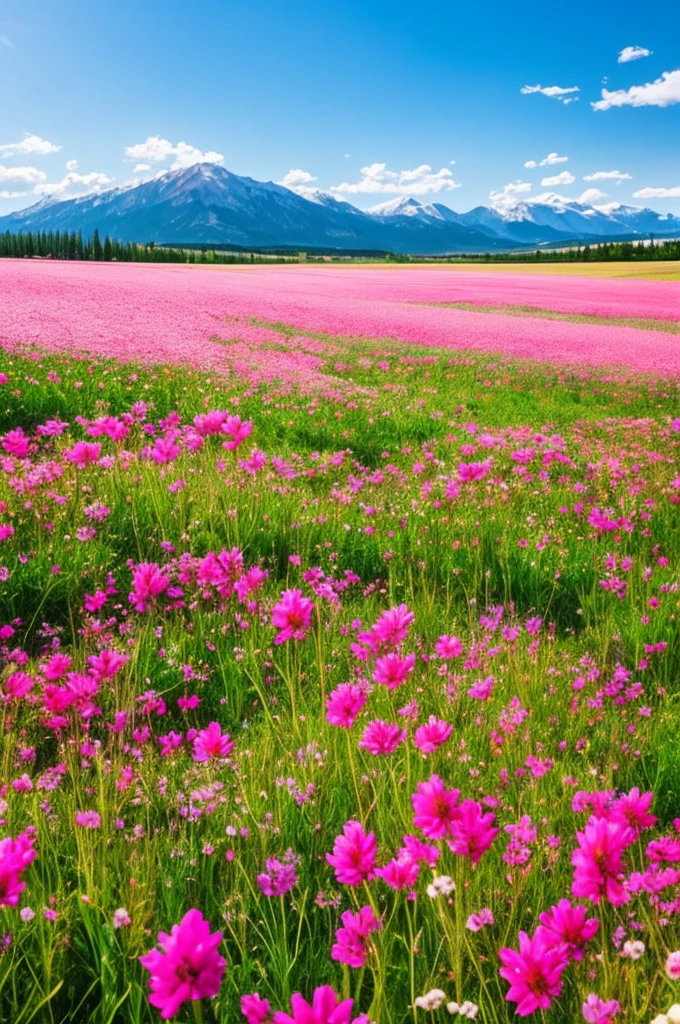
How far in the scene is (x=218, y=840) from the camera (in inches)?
84.7

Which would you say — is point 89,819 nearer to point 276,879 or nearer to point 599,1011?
point 276,879


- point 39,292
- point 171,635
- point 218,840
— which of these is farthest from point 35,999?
point 39,292

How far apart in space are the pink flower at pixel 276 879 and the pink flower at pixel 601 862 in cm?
81

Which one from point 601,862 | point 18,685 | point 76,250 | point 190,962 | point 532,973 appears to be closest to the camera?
point 190,962

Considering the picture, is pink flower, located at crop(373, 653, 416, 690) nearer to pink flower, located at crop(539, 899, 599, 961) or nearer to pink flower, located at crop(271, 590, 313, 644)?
pink flower, located at crop(271, 590, 313, 644)

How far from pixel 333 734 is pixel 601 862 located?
1.57 metres

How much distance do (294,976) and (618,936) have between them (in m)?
0.90

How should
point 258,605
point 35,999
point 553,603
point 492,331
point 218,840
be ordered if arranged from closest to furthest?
point 35,999 < point 218,840 < point 258,605 < point 553,603 < point 492,331

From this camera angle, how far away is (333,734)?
2715 millimetres

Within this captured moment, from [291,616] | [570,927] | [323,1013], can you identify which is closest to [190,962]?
[323,1013]

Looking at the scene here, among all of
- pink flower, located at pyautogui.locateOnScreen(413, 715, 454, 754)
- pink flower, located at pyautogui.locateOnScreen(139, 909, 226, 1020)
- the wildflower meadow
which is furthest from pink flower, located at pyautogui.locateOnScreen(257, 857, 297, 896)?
pink flower, located at pyautogui.locateOnScreen(139, 909, 226, 1020)

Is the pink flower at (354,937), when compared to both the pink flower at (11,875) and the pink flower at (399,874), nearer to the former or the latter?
the pink flower at (399,874)

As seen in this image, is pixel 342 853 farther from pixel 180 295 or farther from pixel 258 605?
pixel 180 295

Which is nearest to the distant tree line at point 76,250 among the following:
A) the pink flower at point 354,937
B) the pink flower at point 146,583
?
the pink flower at point 146,583
